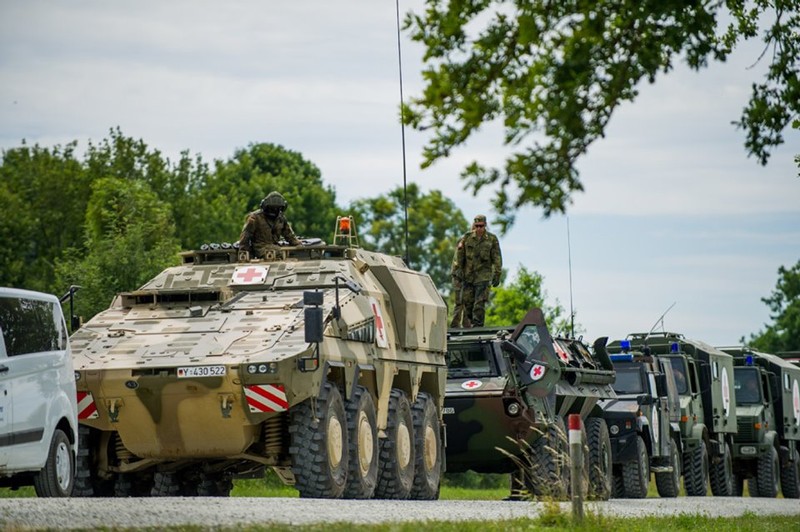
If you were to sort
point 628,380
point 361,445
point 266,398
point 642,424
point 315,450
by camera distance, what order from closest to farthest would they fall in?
point 266,398 < point 315,450 < point 361,445 < point 642,424 < point 628,380

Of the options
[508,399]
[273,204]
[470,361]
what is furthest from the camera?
[470,361]

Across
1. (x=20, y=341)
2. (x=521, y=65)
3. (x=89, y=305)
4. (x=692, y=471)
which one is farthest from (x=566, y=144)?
(x=89, y=305)

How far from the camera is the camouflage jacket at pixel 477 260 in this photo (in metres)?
26.8

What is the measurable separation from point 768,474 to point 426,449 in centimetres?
1600

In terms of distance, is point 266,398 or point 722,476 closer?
point 266,398

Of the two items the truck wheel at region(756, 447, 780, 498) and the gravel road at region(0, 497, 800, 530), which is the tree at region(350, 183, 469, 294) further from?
the gravel road at region(0, 497, 800, 530)

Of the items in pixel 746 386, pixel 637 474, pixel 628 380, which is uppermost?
pixel 746 386

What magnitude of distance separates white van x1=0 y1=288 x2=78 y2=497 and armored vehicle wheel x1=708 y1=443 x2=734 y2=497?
63.8 ft

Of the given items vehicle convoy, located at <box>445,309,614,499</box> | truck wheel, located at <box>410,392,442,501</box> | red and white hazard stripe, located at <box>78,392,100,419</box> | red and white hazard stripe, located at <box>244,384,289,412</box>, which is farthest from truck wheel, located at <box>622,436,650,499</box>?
red and white hazard stripe, located at <box>78,392,100,419</box>

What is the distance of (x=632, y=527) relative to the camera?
16.4m

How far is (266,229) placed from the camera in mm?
22016

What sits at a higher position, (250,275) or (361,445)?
(250,275)

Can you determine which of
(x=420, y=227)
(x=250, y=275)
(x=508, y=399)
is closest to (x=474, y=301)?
(x=508, y=399)

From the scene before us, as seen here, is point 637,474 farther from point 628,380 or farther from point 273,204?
point 273,204
